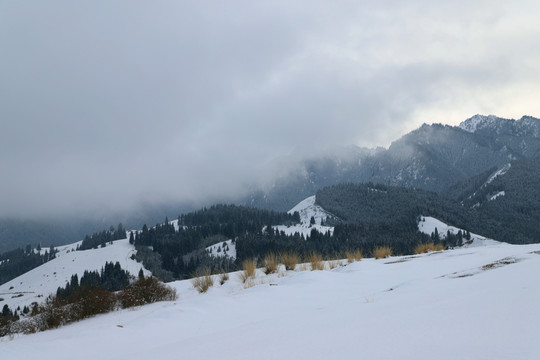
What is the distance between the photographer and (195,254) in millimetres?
152375

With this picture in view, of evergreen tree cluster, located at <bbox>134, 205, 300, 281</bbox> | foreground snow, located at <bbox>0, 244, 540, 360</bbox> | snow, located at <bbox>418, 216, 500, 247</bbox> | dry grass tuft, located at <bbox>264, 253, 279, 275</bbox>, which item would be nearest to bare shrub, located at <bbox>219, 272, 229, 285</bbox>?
dry grass tuft, located at <bbox>264, 253, 279, 275</bbox>

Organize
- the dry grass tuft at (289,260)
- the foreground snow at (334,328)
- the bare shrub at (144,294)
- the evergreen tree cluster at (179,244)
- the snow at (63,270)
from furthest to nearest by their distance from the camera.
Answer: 1. the snow at (63,270)
2. the evergreen tree cluster at (179,244)
3. the dry grass tuft at (289,260)
4. the bare shrub at (144,294)
5. the foreground snow at (334,328)

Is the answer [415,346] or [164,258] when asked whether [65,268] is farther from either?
[415,346]

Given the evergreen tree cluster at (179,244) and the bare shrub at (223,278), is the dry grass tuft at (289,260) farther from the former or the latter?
the evergreen tree cluster at (179,244)

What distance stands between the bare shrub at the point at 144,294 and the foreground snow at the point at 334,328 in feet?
3.58

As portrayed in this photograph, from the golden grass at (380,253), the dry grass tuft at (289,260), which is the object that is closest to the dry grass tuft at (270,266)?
the dry grass tuft at (289,260)

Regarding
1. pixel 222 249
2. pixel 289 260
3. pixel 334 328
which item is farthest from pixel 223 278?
pixel 222 249

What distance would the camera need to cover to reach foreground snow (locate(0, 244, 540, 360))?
10.3 ft

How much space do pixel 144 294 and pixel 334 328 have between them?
26.9 ft

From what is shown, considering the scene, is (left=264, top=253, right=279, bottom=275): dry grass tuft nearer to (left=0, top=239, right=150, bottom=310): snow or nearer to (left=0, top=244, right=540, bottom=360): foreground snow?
(left=0, top=244, right=540, bottom=360): foreground snow

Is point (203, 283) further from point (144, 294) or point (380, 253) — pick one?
point (380, 253)

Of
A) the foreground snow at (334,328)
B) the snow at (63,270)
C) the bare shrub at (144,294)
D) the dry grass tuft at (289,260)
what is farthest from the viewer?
the snow at (63,270)

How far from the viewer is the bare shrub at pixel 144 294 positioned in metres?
10.6

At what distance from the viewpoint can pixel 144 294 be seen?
1084cm
